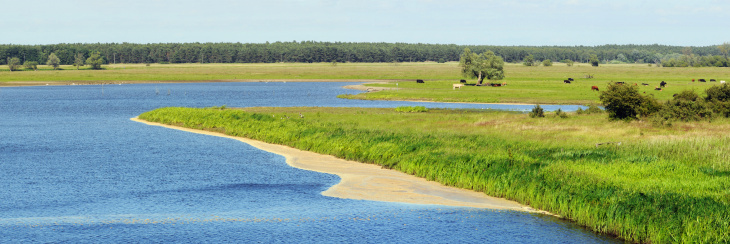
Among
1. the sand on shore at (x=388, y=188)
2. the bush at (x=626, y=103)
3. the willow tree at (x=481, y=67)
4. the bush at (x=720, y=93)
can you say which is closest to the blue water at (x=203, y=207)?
the sand on shore at (x=388, y=188)

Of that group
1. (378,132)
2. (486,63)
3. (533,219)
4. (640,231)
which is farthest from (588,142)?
(486,63)

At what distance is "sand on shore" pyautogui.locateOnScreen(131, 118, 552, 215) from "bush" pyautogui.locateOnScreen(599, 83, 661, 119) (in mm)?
30026

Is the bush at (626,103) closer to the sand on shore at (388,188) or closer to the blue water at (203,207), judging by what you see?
the sand on shore at (388,188)

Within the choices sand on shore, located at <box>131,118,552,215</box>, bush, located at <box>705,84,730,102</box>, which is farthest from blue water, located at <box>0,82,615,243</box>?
bush, located at <box>705,84,730,102</box>

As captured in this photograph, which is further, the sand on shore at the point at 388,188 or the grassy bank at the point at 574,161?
the sand on shore at the point at 388,188

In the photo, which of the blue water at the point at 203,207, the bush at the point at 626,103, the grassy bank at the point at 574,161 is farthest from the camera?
the bush at the point at 626,103

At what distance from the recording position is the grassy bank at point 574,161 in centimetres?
2583

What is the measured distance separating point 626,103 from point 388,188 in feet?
115

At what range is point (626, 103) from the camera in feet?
206

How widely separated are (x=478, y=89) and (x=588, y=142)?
83.6m

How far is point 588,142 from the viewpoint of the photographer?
154 ft

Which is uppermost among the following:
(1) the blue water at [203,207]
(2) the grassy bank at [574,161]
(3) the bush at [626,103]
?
(3) the bush at [626,103]

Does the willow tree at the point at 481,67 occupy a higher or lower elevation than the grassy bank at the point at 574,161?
higher

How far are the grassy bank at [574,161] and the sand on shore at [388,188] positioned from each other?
818 millimetres
